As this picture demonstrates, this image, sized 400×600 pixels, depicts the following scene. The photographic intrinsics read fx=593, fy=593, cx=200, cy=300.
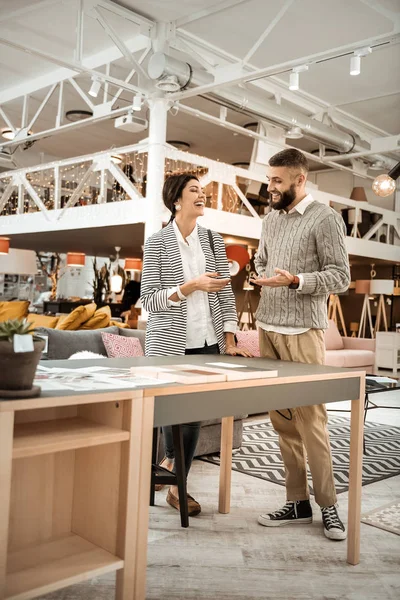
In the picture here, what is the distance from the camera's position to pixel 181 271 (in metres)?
2.78

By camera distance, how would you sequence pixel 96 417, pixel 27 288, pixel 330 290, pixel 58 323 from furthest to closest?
pixel 27 288
pixel 58 323
pixel 330 290
pixel 96 417

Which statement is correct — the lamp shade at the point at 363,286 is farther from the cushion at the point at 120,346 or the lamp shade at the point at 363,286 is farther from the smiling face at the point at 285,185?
the smiling face at the point at 285,185

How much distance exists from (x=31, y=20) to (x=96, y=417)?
7.40 meters

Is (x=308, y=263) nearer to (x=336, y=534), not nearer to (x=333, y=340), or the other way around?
(x=336, y=534)

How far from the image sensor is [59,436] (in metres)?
1.60

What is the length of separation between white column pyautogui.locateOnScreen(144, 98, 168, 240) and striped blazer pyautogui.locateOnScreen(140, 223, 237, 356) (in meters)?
5.11

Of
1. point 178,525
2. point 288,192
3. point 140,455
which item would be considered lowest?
point 178,525

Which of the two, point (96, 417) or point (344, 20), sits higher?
point (344, 20)

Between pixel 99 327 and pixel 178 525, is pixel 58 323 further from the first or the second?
pixel 178 525

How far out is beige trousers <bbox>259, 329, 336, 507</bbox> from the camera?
266cm

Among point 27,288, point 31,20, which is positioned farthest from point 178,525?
point 27,288

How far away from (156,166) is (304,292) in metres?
5.79

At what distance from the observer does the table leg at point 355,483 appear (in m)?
2.43

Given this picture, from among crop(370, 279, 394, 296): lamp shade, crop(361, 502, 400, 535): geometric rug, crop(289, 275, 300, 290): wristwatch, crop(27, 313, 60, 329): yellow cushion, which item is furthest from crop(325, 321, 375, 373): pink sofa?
crop(289, 275, 300, 290): wristwatch
